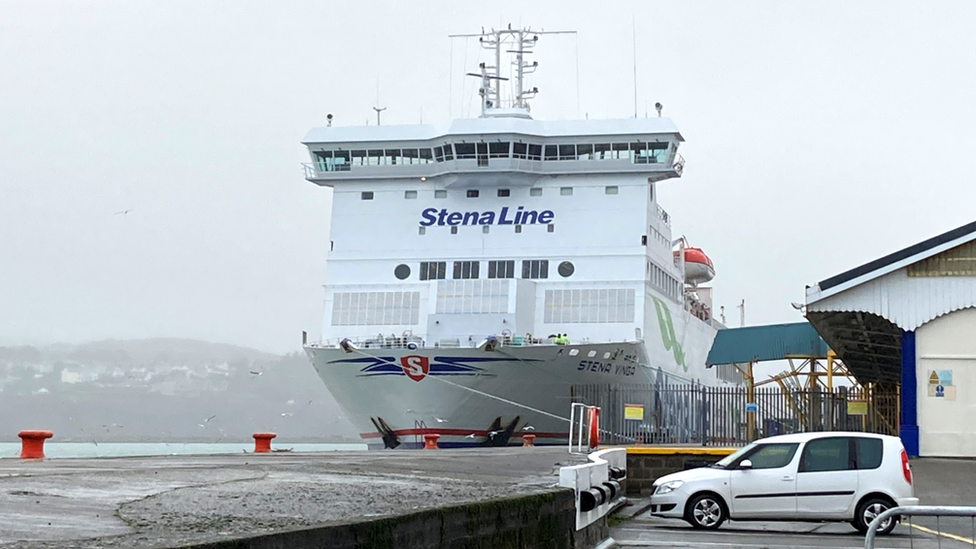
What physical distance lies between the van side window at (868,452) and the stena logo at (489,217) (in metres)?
25.9

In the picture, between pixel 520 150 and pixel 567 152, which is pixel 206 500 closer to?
pixel 520 150

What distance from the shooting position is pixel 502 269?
131 feet

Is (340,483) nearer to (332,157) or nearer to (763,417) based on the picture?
(763,417)

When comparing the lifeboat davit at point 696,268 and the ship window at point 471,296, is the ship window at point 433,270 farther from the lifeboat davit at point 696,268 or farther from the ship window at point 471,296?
the lifeboat davit at point 696,268

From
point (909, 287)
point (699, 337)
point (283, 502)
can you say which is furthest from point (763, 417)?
point (699, 337)

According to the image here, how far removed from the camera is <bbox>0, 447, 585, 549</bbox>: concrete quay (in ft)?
16.6

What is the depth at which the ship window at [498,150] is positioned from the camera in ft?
132

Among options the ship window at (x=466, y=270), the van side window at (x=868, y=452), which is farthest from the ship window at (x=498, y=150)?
the van side window at (x=868, y=452)

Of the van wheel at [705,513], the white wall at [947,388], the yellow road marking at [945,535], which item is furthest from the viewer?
the white wall at [947,388]

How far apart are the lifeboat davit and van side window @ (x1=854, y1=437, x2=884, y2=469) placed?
4614cm

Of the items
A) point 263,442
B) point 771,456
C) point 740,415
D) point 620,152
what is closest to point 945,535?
point 771,456

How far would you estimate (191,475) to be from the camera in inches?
408

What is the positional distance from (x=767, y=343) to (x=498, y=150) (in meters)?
10.7

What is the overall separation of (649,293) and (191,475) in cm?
3176
